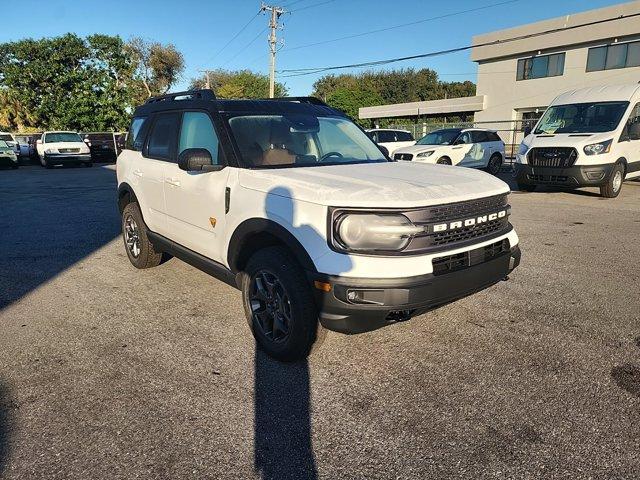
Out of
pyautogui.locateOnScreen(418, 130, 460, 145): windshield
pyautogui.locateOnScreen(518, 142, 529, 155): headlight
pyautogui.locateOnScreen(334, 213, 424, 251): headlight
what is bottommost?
pyautogui.locateOnScreen(334, 213, 424, 251): headlight

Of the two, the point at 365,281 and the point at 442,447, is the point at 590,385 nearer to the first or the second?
the point at 442,447

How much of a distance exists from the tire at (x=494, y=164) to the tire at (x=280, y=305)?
49.0ft

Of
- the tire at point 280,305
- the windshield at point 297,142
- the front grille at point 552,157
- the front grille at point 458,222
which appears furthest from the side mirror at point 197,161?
the front grille at point 552,157

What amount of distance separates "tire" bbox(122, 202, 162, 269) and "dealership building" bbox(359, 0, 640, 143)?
24202mm

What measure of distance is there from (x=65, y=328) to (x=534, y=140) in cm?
1035

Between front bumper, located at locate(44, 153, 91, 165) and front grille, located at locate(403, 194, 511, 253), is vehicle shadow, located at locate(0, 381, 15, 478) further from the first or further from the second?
front bumper, located at locate(44, 153, 91, 165)

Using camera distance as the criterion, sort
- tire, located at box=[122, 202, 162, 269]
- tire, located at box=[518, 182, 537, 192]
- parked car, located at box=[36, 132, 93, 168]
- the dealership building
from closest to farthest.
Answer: tire, located at box=[122, 202, 162, 269]
tire, located at box=[518, 182, 537, 192]
parked car, located at box=[36, 132, 93, 168]
the dealership building

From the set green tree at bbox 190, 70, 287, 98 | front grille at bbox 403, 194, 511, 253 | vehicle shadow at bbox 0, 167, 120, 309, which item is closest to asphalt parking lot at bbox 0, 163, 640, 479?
vehicle shadow at bbox 0, 167, 120, 309

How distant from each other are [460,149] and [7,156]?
64.6 ft

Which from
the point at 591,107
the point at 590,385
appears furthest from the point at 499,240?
the point at 591,107

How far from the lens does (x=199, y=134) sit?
4055 mm

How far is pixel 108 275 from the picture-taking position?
5.31 meters

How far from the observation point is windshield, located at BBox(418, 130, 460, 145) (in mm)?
15420

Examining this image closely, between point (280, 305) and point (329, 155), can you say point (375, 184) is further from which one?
point (329, 155)
